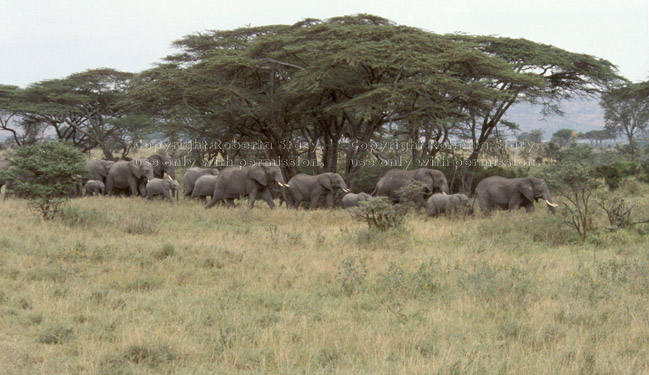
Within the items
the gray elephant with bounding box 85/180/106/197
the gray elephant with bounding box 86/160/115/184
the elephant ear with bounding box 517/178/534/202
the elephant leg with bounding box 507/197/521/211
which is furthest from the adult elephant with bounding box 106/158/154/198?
the elephant ear with bounding box 517/178/534/202

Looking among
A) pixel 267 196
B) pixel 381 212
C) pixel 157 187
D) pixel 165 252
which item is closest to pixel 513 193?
pixel 381 212

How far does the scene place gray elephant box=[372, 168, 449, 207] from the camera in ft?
61.2

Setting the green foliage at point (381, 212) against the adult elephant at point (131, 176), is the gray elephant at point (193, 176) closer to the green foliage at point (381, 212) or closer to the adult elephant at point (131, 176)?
the adult elephant at point (131, 176)

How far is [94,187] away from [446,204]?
46.7 ft

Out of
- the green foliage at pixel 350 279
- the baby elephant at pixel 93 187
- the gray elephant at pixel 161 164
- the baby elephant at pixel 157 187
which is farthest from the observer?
the gray elephant at pixel 161 164

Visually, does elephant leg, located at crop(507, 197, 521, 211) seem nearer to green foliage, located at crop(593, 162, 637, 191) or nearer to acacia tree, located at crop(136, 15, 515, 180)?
acacia tree, located at crop(136, 15, 515, 180)

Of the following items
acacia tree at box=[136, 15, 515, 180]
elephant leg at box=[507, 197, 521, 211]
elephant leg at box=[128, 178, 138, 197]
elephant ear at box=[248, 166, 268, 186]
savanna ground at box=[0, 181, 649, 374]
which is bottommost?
savanna ground at box=[0, 181, 649, 374]

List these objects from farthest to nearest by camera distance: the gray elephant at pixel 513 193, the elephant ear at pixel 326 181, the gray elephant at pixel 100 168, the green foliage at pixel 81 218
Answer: the gray elephant at pixel 100 168 < the elephant ear at pixel 326 181 < the gray elephant at pixel 513 193 < the green foliage at pixel 81 218

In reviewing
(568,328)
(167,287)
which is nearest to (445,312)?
(568,328)

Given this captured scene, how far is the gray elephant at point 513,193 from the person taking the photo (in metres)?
15.9

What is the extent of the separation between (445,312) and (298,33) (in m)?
19.9

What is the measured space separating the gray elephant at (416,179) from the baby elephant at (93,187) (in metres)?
11.4

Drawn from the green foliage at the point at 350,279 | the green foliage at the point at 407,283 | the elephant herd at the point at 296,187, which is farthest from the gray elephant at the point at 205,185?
the green foliage at the point at 407,283

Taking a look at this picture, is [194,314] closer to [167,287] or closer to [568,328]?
[167,287]
